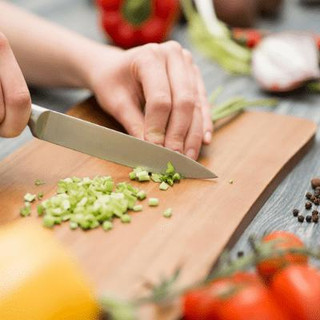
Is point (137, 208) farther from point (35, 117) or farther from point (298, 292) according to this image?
point (298, 292)

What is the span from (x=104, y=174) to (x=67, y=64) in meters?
0.43

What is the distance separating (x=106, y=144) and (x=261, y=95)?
67 centimetres

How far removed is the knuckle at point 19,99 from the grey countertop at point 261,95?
338 millimetres

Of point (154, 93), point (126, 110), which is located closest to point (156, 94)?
point (154, 93)

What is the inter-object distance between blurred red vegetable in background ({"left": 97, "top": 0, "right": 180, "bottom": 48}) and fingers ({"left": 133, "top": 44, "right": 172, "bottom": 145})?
71 cm

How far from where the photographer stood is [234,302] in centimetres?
76

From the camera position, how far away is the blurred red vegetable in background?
1.99 metres

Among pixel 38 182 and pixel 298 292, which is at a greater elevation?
pixel 298 292

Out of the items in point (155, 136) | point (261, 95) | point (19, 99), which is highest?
point (19, 99)

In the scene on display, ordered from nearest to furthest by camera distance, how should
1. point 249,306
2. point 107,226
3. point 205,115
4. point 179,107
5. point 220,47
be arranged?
point 249,306 < point 107,226 < point 179,107 < point 205,115 < point 220,47

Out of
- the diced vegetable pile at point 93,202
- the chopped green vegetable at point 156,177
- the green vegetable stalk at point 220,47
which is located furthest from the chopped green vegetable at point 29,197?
the green vegetable stalk at point 220,47

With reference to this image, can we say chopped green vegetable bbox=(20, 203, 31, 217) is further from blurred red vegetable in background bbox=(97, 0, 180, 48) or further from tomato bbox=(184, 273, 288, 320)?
blurred red vegetable in background bbox=(97, 0, 180, 48)

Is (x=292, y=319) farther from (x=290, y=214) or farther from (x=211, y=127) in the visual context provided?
(x=211, y=127)

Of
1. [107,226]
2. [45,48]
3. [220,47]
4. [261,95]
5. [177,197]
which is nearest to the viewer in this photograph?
[107,226]
